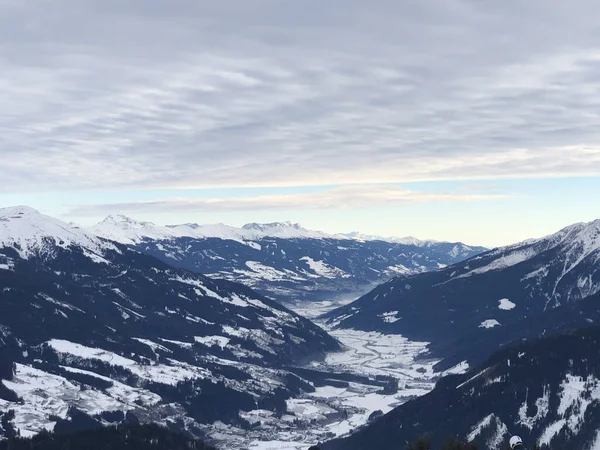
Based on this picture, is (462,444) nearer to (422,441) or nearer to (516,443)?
(422,441)

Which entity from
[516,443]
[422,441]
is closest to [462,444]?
[422,441]

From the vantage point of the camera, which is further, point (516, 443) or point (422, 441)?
point (422, 441)

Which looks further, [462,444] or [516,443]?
[462,444]
